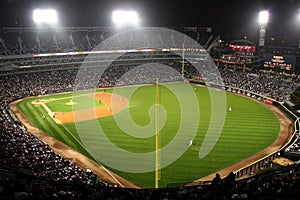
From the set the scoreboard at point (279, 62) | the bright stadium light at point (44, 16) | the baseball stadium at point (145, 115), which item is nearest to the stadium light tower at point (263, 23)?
the baseball stadium at point (145, 115)

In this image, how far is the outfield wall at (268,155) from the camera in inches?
784

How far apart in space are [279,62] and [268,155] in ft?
103

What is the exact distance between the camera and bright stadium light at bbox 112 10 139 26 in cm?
6359

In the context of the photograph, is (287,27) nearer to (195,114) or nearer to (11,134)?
(195,114)

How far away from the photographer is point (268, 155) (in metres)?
22.2

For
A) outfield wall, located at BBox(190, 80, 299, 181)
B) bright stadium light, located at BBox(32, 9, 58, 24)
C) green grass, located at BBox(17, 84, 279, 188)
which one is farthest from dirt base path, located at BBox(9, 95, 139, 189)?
bright stadium light, located at BBox(32, 9, 58, 24)

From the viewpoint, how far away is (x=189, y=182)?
18.9 metres

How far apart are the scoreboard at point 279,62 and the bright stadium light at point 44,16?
39.8m

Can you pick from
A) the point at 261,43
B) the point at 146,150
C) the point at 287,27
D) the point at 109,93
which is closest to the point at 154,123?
the point at 146,150

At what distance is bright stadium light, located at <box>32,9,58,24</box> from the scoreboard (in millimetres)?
39796

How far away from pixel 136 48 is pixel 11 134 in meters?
45.6

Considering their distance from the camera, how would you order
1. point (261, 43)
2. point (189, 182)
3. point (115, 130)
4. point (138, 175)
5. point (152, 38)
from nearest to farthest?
point (189, 182)
point (138, 175)
point (115, 130)
point (261, 43)
point (152, 38)

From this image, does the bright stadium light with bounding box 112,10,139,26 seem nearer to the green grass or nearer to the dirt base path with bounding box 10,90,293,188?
the green grass

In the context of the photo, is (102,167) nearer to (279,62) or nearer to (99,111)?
(99,111)
